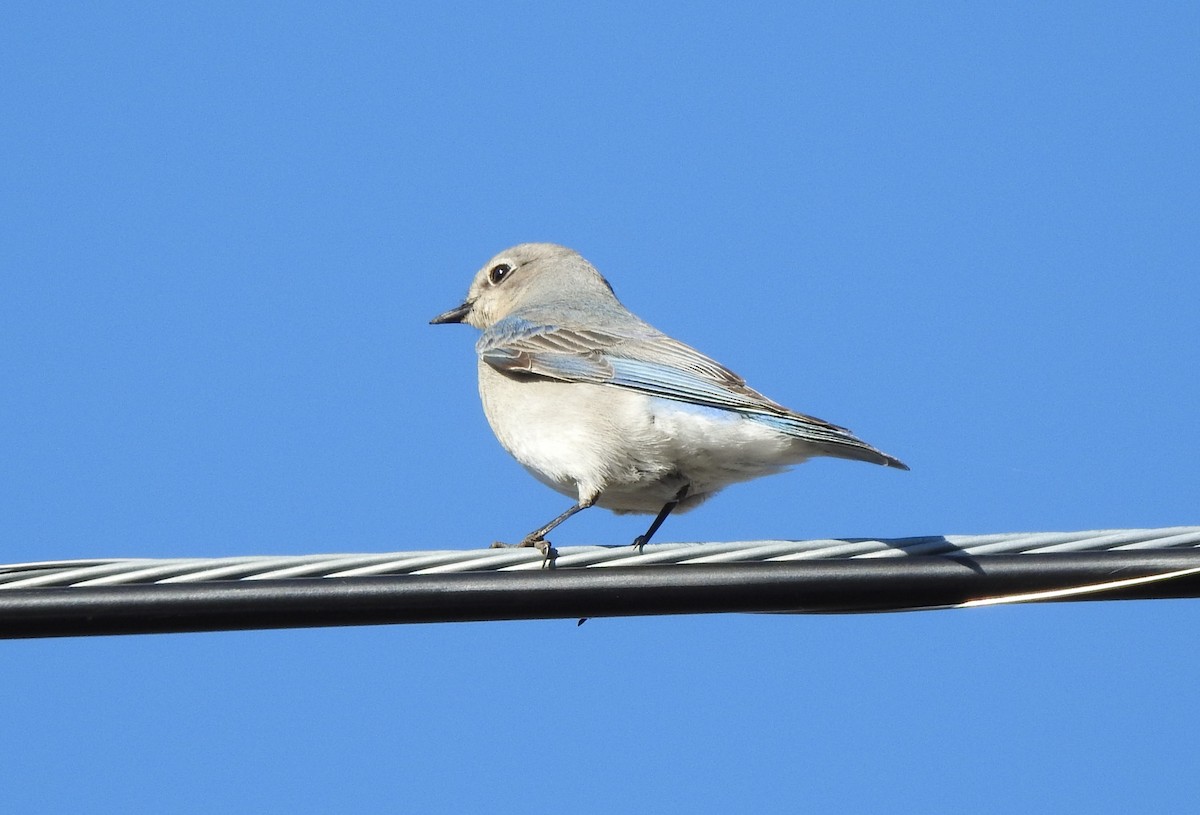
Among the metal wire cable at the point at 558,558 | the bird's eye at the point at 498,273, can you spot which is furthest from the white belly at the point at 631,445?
the bird's eye at the point at 498,273

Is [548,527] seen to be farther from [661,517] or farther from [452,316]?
[452,316]

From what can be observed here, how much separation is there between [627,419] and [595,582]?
2.73 m

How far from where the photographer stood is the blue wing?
252 inches

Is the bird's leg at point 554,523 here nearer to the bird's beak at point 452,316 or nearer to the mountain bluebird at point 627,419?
the mountain bluebird at point 627,419

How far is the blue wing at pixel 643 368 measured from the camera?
6.39 m

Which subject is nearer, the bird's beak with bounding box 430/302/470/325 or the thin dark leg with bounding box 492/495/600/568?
the thin dark leg with bounding box 492/495/600/568

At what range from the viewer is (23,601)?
4199mm

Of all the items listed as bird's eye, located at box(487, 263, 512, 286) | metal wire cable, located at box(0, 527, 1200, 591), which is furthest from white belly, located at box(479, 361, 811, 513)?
bird's eye, located at box(487, 263, 512, 286)

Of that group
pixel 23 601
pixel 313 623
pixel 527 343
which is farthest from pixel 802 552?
pixel 527 343

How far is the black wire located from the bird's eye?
596 centimetres

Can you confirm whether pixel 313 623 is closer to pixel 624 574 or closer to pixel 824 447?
pixel 624 574

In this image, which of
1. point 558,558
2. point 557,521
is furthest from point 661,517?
point 558,558

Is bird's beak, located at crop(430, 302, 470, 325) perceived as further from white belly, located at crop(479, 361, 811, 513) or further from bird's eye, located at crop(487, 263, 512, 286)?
white belly, located at crop(479, 361, 811, 513)

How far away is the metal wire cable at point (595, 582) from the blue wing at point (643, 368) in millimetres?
1495
